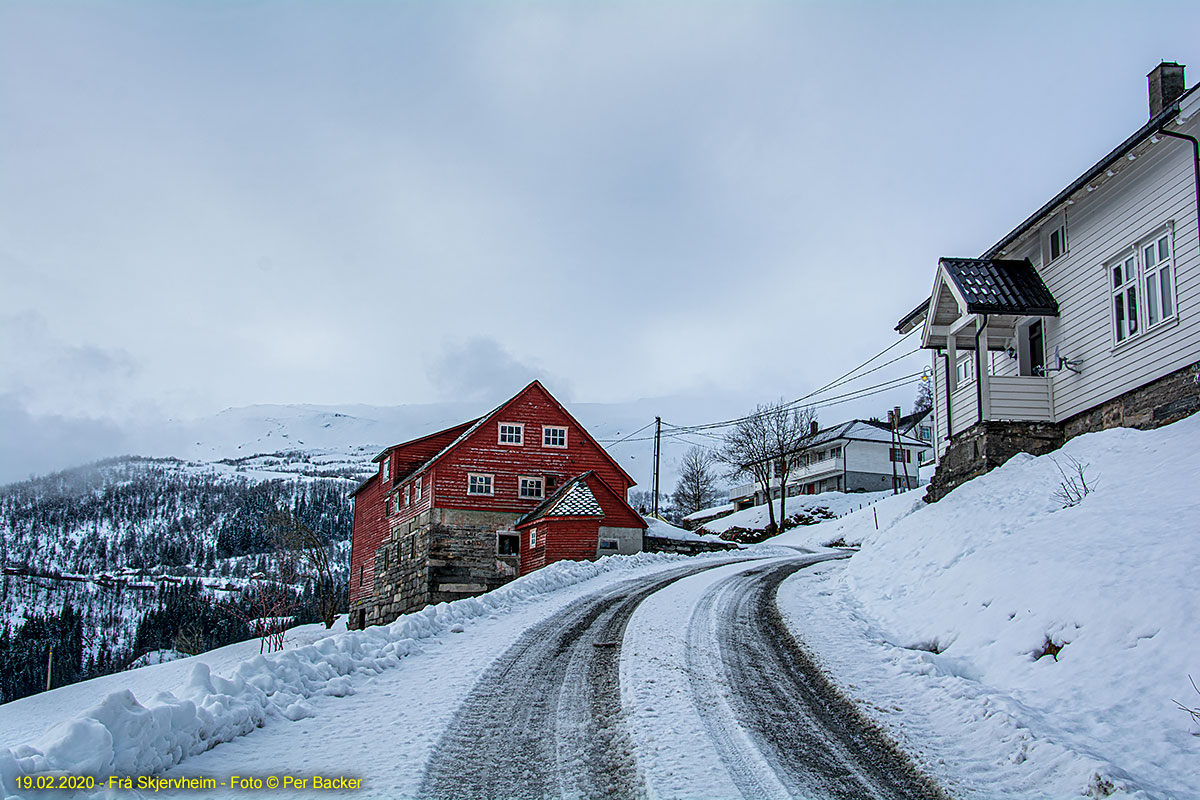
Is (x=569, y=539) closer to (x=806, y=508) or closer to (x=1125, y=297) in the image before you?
(x=1125, y=297)

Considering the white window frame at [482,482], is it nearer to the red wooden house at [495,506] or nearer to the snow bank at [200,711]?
the red wooden house at [495,506]

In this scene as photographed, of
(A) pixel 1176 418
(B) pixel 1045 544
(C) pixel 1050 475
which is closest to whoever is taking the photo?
(B) pixel 1045 544

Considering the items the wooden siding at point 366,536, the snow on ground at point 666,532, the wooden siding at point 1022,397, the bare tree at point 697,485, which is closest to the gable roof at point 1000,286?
the wooden siding at point 1022,397

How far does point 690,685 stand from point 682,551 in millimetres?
30254

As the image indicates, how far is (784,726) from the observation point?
8.26 metres

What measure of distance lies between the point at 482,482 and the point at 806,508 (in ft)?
97.5

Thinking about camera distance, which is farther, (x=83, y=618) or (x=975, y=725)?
(x=83, y=618)

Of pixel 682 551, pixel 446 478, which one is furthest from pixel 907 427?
pixel 446 478

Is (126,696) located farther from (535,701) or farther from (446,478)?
(446,478)

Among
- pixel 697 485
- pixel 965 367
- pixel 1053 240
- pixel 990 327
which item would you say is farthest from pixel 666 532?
pixel 697 485

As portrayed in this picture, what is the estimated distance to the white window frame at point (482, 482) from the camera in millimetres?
40519

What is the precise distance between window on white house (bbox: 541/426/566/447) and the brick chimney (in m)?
29.8

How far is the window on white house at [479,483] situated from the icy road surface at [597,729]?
27.4 m

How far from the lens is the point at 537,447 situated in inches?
1676
